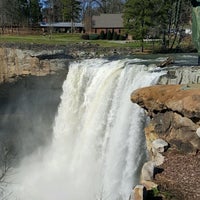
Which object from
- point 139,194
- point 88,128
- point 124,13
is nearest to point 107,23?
point 124,13

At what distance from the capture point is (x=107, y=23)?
48219mm

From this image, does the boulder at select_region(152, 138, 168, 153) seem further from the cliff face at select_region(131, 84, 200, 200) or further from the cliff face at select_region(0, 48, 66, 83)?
the cliff face at select_region(0, 48, 66, 83)

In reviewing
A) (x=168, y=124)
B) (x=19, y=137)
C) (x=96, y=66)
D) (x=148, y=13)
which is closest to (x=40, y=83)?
(x=19, y=137)

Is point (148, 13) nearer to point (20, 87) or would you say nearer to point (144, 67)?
point (20, 87)

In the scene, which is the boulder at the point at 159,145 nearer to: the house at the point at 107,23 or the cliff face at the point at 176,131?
the cliff face at the point at 176,131

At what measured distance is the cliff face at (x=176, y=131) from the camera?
29.0ft

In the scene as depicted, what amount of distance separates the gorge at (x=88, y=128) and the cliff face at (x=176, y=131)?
140 millimetres

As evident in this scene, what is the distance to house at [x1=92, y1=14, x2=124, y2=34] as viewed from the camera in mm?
47188

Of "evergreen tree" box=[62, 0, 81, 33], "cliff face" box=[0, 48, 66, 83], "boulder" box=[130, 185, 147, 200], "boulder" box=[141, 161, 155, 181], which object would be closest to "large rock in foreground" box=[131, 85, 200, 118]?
"boulder" box=[141, 161, 155, 181]

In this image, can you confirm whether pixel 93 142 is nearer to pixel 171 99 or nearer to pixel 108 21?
pixel 171 99

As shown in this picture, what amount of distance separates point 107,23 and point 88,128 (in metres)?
33.8

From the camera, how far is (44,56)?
21438 millimetres

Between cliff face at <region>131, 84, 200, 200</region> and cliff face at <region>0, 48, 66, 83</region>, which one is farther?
cliff face at <region>0, 48, 66, 83</region>

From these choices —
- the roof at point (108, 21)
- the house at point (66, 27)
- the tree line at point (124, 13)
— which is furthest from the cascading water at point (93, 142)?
the house at point (66, 27)
